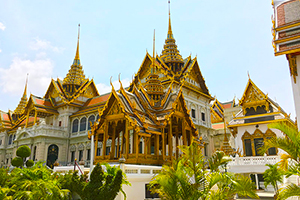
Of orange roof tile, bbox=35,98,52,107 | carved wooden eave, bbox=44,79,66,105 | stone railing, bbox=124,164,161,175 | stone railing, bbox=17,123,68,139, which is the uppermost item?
carved wooden eave, bbox=44,79,66,105

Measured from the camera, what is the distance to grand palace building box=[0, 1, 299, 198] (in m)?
10.6

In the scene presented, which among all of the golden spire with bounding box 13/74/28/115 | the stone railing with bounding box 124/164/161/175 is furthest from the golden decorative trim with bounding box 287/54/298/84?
the golden spire with bounding box 13/74/28/115

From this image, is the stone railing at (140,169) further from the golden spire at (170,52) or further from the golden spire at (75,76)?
the golden spire at (75,76)

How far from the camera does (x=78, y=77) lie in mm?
42438

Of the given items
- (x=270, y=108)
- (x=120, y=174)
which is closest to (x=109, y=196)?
(x=120, y=174)

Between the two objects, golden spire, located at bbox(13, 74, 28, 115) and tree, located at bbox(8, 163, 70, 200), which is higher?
golden spire, located at bbox(13, 74, 28, 115)

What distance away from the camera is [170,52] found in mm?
35531

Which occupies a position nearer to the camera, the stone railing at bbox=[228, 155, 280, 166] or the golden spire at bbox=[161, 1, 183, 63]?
the stone railing at bbox=[228, 155, 280, 166]

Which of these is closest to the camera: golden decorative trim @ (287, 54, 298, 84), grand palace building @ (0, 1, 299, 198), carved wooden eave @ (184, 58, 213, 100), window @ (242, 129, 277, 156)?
grand palace building @ (0, 1, 299, 198)

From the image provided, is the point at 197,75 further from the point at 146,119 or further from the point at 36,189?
the point at 36,189

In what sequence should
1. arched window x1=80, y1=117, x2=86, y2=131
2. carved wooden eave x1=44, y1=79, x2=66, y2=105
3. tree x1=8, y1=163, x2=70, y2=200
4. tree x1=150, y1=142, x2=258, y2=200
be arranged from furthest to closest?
1. carved wooden eave x1=44, y1=79, x2=66, y2=105
2. arched window x1=80, y1=117, x2=86, y2=131
3. tree x1=8, y1=163, x2=70, y2=200
4. tree x1=150, y1=142, x2=258, y2=200

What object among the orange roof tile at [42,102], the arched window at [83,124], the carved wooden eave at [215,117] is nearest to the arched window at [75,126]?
the arched window at [83,124]

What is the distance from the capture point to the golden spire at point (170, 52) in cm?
3466

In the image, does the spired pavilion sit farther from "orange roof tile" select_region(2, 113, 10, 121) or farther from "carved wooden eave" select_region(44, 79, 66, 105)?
"orange roof tile" select_region(2, 113, 10, 121)
